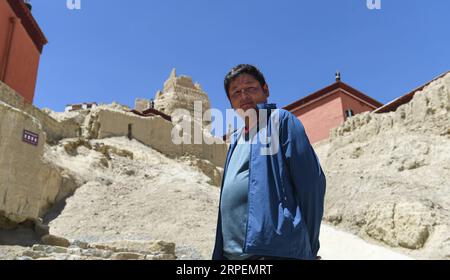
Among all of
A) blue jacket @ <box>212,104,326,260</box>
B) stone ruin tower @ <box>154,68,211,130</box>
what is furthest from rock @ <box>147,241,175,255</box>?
stone ruin tower @ <box>154,68,211,130</box>

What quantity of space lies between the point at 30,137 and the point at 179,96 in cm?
3081

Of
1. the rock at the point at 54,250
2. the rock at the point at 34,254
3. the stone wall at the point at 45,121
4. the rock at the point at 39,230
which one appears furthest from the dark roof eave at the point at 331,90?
the rock at the point at 34,254

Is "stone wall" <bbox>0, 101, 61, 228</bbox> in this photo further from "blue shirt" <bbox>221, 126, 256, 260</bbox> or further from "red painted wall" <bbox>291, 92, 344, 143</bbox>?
"red painted wall" <bbox>291, 92, 344, 143</bbox>

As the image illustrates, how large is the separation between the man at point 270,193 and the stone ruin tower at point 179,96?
32.7 m

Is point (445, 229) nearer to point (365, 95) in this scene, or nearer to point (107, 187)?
point (107, 187)

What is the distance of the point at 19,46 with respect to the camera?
598 inches

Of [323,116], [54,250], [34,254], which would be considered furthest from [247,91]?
[323,116]

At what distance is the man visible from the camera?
1774 mm

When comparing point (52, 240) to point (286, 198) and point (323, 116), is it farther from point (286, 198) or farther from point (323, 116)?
point (323, 116)

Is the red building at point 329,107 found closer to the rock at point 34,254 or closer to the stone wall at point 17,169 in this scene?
the stone wall at point 17,169

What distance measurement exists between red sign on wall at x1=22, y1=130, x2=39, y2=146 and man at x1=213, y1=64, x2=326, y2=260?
5555 mm

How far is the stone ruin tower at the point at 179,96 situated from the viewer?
119 feet
